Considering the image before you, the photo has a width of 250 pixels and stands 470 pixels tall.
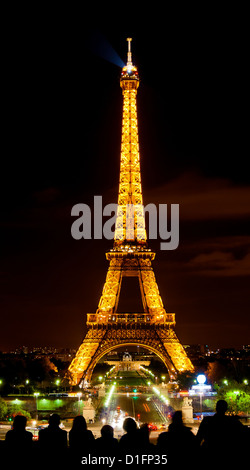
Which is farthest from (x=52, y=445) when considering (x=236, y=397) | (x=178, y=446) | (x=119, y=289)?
(x=119, y=289)

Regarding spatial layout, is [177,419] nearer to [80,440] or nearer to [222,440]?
[222,440]

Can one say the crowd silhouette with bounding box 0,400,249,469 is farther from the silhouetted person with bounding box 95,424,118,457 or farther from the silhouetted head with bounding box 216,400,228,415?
the silhouetted head with bounding box 216,400,228,415

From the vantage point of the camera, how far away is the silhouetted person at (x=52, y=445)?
7895 mm

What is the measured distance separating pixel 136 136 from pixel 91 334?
21445mm

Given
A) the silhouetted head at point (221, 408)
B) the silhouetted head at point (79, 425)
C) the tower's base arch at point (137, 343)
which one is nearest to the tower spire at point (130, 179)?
the tower's base arch at point (137, 343)

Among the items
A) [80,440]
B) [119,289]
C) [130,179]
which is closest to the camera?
[80,440]

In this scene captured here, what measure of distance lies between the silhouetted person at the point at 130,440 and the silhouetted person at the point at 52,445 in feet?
2.63

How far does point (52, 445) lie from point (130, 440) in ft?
3.51

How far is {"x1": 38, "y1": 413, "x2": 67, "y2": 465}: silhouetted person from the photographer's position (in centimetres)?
789

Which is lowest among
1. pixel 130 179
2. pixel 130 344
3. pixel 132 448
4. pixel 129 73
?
pixel 132 448

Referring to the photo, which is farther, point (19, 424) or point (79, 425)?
point (79, 425)

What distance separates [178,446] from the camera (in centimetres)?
789

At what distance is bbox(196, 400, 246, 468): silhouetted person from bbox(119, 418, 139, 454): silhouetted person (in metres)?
0.87
